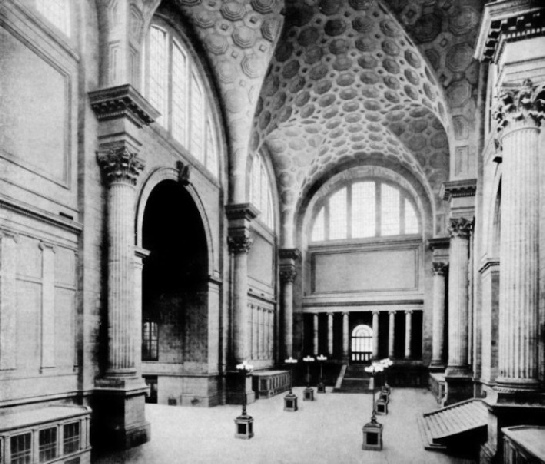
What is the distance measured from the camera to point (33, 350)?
9750mm

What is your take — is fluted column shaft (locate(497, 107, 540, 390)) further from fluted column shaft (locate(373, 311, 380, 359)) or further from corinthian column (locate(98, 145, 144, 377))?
fluted column shaft (locate(373, 311, 380, 359))

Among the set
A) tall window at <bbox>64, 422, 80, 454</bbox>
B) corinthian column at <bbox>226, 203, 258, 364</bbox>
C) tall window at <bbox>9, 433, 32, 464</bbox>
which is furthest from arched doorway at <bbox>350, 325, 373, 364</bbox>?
tall window at <bbox>9, 433, 32, 464</bbox>

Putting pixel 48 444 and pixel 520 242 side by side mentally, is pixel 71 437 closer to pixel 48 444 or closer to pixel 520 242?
pixel 48 444

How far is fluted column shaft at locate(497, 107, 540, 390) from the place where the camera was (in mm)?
8758

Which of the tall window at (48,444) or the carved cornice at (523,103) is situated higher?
the carved cornice at (523,103)

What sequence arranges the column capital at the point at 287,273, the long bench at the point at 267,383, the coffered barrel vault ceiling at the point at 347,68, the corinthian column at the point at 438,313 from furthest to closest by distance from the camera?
the column capital at the point at 287,273
the corinthian column at the point at 438,313
the long bench at the point at 267,383
the coffered barrel vault ceiling at the point at 347,68

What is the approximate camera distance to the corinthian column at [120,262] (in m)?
11.4

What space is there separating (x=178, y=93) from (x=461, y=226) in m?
9.88

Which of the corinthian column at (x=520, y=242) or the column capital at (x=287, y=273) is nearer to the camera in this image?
the corinthian column at (x=520, y=242)

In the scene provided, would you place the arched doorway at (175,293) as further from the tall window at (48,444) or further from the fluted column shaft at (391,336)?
the fluted column shaft at (391,336)

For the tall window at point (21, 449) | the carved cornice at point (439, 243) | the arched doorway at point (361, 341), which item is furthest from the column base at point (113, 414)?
the arched doorway at point (361, 341)

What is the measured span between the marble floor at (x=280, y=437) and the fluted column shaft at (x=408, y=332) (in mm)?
8030

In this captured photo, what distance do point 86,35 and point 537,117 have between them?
29.2 ft

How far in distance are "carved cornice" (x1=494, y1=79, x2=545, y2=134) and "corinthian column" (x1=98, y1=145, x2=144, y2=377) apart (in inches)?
290
